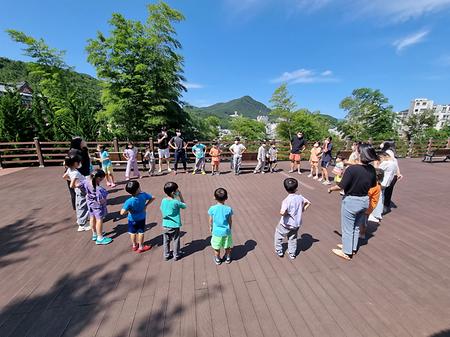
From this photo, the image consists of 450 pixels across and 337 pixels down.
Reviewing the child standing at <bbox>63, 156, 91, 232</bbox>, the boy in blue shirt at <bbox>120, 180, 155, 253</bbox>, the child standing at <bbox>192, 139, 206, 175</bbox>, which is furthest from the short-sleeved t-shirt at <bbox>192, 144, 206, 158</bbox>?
the boy in blue shirt at <bbox>120, 180, 155, 253</bbox>

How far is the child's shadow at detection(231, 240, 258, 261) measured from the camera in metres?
3.30

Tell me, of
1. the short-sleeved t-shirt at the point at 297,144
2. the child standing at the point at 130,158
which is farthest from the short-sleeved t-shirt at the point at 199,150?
the short-sleeved t-shirt at the point at 297,144

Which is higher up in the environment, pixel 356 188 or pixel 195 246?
pixel 356 188

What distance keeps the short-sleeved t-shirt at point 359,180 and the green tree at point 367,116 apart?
41.2 meters

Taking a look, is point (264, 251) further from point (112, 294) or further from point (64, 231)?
point (64, 231)

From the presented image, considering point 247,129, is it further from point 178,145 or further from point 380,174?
point 380,174

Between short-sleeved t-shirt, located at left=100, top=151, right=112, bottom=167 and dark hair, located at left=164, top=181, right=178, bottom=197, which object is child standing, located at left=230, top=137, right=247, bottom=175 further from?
dark hair, located at left=164, top=181, right=178, bottom=197

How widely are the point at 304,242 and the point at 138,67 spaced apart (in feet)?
49.2

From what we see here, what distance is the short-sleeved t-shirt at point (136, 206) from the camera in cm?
312

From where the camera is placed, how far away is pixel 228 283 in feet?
8.89

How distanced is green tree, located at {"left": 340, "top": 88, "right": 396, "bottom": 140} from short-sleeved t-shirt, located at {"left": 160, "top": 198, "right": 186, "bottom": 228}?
1684 inches

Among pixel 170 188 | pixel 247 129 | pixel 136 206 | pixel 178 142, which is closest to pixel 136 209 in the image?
pixel 136 206

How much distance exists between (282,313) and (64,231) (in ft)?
14.4

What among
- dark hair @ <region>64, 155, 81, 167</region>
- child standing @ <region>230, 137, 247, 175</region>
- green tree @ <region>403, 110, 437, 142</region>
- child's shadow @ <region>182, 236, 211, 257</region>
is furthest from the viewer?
green tree @ <region>403, 110, 437, 142</region>
